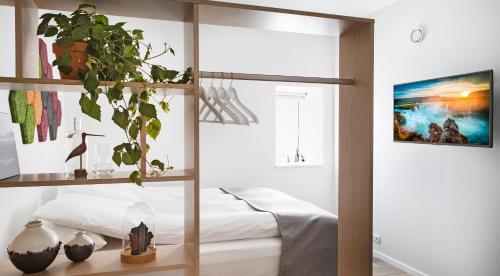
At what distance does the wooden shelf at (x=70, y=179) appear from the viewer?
1.38 metres

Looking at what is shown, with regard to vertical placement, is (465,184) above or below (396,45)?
below

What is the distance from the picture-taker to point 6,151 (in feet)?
4.85

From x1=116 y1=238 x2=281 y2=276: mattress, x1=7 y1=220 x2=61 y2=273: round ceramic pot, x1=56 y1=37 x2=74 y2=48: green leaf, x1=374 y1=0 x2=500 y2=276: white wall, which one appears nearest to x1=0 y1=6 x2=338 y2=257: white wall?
x1=374 y1=0 x2=500 y2=276: white wall

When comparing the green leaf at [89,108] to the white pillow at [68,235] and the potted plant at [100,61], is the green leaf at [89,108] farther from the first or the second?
the white pillow at [68,235]

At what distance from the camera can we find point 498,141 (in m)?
2.62

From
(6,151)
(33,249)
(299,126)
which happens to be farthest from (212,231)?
(299,126)

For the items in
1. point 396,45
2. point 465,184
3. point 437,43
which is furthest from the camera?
point 396,45

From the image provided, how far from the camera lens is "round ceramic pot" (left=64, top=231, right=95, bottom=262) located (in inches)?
60.0

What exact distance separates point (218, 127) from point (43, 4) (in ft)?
10.0

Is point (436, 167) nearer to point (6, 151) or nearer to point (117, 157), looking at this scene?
point (117, 157)

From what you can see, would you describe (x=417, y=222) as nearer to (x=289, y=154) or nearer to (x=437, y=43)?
(x=437, y=43)

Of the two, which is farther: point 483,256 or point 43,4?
point 483,256

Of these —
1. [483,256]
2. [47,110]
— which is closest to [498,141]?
[483,256]

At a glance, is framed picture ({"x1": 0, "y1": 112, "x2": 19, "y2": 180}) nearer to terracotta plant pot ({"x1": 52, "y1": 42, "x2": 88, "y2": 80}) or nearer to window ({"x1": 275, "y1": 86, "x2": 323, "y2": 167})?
terracotta plant pot ({"x1": 52, "y1": 42, "x2": 88, "y2": 80})
